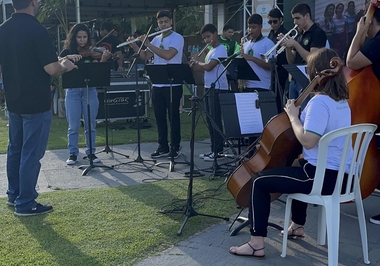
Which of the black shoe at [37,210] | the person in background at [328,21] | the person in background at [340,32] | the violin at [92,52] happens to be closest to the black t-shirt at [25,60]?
the black shoe at [37,210]

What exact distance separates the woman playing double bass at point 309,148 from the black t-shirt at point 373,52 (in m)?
0.73

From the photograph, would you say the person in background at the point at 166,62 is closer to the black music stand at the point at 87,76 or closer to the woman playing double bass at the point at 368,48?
the black music stand at the point at 87,76

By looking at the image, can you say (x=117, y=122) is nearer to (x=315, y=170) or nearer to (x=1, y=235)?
(x=1, y=235)

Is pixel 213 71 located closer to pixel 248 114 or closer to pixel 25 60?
pixel 248 114

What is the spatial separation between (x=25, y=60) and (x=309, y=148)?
2.65m

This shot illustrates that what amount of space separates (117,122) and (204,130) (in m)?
2.12

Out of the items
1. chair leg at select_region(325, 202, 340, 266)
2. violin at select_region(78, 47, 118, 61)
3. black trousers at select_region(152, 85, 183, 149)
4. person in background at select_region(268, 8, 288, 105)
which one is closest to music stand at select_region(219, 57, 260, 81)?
person in background at select_region(268, 8, 288, 105)

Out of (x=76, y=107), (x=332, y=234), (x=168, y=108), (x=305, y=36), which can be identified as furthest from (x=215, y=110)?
(x=332, y=234)

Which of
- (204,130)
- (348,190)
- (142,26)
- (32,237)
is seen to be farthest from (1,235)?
(142,26)

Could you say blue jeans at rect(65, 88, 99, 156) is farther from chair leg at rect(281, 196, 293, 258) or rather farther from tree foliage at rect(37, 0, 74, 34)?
tree foliage at rect(37, 0, 74, 34)

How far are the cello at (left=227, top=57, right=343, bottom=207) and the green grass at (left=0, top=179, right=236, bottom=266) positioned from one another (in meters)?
0.62

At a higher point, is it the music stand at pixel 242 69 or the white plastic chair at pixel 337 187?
the music stand at pixel 242 69

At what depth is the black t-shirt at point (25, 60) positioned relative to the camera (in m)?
4.16

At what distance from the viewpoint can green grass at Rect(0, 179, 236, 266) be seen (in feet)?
11.3
